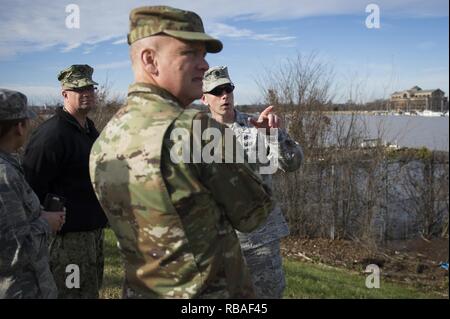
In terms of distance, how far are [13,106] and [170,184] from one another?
1.43m

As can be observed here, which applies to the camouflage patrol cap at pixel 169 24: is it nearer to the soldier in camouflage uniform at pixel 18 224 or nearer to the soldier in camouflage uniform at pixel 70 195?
the soldier in camouflage uniform at pixel 18 224

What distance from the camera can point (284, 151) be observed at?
3084 mm

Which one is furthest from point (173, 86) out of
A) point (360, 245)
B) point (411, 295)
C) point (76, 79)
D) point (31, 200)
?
point (360, 245)

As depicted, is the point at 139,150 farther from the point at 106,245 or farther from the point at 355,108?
the point at 355,108

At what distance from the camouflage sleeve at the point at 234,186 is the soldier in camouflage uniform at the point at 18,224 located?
1.27 m

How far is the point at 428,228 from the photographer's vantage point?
37.2 ft

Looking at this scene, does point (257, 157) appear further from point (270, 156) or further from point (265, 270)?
point (265, 270)

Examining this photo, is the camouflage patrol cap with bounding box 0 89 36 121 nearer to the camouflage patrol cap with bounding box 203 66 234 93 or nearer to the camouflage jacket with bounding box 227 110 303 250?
the camouflage patrol cap with bounding box 203 66 234 93

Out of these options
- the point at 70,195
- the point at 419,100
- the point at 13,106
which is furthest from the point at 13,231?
the point at 419,100

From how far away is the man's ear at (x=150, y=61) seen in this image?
1792mm

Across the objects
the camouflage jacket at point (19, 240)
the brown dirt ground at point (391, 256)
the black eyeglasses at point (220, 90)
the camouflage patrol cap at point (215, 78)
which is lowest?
the brown dirt ground at point (391, 256)

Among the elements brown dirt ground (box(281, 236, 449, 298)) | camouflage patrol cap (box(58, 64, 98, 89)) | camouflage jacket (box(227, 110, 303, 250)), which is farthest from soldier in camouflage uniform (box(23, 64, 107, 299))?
brown dirt ground (box(281, 236, 449, 298))

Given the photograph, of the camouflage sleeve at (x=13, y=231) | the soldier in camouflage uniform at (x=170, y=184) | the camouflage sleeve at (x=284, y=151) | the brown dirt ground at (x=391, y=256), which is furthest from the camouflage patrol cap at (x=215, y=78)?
the brown dirt ground at (x=391, y=256)

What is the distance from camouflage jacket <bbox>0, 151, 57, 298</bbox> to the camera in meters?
2.35
